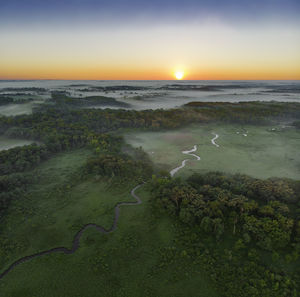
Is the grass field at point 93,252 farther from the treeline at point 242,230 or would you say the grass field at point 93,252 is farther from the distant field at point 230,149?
the distant field at point 230,149

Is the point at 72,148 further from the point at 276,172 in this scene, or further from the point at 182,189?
the point at 276,172

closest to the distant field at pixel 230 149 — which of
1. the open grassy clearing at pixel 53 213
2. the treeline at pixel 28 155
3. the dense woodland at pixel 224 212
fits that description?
the dense woodland at pixel 224 212

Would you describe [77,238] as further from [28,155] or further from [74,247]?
[28,155]

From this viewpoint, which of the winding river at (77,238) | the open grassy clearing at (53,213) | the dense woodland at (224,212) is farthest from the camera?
the open grassy clearing at (53,213)

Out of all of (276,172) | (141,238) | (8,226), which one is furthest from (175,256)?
(276,172)

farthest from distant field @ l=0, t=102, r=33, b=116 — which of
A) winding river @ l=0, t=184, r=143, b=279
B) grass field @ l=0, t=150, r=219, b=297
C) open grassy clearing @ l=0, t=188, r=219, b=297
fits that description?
open grassy clearing @ l=0, t=188, r=219, b=297

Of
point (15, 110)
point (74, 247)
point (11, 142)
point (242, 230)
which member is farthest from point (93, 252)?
point (15, 110)
